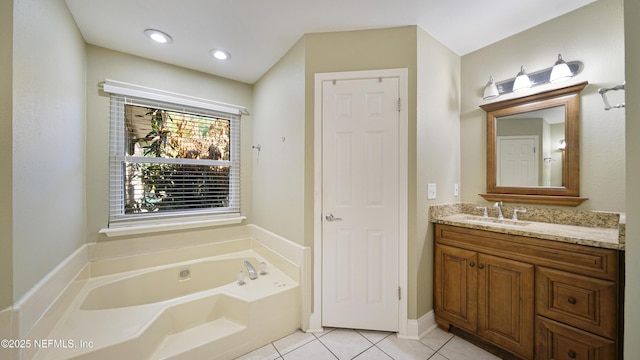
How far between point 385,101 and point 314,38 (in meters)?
0.79

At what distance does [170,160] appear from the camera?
2.32m

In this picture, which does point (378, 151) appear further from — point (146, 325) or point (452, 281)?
point (146, 325)

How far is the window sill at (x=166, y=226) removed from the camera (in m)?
2.05

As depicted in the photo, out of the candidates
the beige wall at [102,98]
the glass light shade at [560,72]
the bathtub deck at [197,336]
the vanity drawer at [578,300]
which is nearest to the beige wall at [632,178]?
the vanity drawer at [578,300]

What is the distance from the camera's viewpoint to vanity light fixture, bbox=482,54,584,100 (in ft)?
5.30

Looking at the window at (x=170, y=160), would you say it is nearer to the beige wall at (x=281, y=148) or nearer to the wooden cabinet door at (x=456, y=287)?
the beige wall at (x=281, y=148)

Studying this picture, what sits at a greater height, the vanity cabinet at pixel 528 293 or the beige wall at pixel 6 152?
the beige wall at pixel 6 152

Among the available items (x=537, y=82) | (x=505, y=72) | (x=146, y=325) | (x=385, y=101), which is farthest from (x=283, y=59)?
(x=146, y=325)

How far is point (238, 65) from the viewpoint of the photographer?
7.72 ft

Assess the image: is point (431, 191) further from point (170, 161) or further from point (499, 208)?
point (170, 161)

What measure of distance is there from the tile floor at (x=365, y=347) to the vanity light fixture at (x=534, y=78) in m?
2.03

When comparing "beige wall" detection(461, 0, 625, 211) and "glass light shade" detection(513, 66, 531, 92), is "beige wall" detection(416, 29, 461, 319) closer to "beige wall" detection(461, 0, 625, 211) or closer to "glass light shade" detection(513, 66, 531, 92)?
"glass light shade" detection(513, 66, 531, 92)

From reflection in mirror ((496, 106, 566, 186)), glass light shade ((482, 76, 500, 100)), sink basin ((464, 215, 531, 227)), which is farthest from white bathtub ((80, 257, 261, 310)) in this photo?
glass light shade ((482, 76, 500, 100))

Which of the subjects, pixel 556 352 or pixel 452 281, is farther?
pixel 452 281
